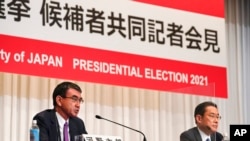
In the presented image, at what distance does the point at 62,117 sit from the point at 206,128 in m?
0.88

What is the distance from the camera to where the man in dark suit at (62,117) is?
351 cm

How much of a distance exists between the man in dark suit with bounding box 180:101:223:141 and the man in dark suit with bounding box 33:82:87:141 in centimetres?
66

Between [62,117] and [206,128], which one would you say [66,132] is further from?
[206,128]

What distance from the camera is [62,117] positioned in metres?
3.62

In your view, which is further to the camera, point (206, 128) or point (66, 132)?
point (206, 128)

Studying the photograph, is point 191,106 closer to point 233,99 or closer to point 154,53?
point 154,53

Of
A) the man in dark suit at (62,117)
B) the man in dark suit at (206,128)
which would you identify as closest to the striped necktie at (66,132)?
the man in dark suit at (62,117)

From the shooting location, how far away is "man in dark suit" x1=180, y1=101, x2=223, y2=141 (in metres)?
3.66

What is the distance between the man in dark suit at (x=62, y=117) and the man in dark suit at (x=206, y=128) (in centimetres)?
66

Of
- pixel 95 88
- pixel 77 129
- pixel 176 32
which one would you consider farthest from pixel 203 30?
pixel 77 129

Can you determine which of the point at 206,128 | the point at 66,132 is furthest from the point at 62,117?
the point at 206,128

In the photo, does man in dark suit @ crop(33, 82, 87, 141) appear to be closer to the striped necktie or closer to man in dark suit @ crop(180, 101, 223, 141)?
the striped necktie

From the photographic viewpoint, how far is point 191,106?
5.12 m

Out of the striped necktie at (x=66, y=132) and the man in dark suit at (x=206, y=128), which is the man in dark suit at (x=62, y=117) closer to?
the striped necktie at (x=66, y=132)
